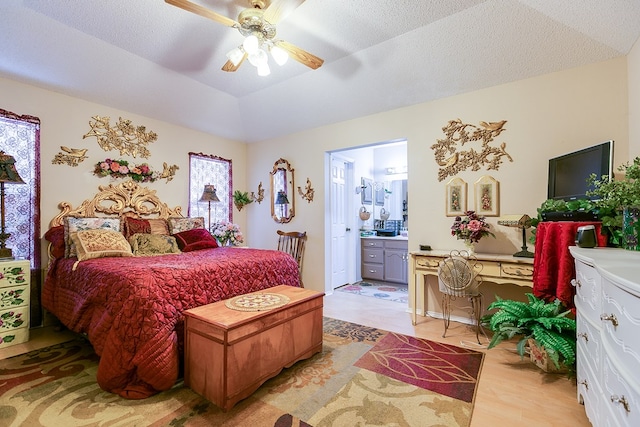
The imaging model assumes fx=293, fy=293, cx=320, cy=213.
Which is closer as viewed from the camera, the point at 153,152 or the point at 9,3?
the point at 9,3

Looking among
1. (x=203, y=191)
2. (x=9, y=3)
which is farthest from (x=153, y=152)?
(x=9, y=3)

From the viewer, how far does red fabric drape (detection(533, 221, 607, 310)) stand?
1.98 meters

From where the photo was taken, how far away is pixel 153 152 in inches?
164

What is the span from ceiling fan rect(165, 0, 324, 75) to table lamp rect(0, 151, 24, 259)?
2.38m

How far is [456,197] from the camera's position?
11.1ft

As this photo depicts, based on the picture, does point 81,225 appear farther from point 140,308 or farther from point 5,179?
point 140,308

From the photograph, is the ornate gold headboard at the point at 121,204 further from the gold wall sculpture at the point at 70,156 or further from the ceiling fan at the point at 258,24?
the ceiling fan at the point at 258,24

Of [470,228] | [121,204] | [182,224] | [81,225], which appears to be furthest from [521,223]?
[121,204]

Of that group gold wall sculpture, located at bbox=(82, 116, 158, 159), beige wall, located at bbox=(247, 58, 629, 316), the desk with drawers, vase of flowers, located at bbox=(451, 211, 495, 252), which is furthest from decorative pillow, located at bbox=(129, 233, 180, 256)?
vase of flowers, located at bbox=(451, 211, 495, 252)

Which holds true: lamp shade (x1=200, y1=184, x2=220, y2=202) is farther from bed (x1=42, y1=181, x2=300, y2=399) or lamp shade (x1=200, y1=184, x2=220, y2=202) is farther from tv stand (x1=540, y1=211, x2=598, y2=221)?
tv stand (x1=540, y1=211, x2=598, y2=221)

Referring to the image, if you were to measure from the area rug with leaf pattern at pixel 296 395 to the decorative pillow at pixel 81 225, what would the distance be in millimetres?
955

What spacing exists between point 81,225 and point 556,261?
441cm

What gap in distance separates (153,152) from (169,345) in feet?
10.4

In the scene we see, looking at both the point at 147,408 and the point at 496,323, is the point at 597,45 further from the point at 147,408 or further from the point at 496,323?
the point at 147,408
